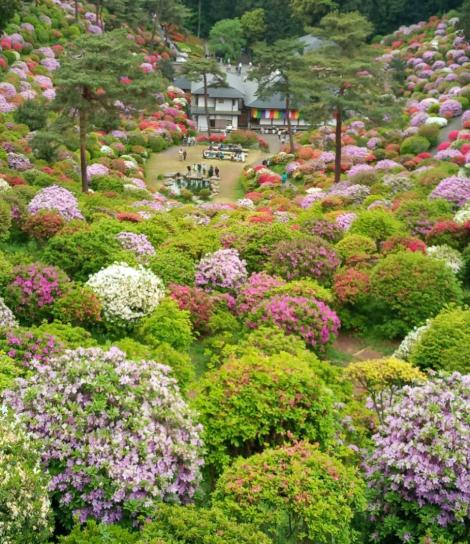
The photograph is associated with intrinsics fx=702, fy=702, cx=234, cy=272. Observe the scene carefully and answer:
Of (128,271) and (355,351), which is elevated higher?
(128,271)

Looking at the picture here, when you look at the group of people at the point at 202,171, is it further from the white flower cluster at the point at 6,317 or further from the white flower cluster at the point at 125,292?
the white flower cluster at the point at 6,317

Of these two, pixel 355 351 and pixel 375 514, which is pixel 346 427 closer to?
pixel 375 514

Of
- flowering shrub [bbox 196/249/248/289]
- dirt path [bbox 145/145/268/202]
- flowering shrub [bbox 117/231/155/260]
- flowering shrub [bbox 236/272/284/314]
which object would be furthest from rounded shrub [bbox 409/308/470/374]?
dirt path [bbox 145/145/268/202]

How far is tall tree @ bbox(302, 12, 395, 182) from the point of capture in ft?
110

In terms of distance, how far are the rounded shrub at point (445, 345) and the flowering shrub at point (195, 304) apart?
4608 millimetres

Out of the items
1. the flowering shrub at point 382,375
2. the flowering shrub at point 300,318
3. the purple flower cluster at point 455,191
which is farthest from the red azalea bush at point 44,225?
the purple flower cluster at point 455,191

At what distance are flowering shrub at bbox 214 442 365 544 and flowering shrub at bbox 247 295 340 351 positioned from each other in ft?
18.2

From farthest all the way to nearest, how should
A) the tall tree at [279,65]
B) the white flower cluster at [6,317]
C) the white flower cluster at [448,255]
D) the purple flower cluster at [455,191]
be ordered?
the tall tree at [279,65], the purple flower cluster at [455,191], the white flower cluster at [448,255], the white flower cluster at [6,317]

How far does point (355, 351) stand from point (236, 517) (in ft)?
28.5

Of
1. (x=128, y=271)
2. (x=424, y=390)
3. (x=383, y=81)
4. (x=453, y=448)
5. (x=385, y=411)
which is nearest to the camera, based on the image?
(x=453, y=448)

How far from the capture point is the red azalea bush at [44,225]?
19250mm

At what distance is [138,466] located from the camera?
337 inches

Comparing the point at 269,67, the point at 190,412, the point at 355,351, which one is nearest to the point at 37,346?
the point at 190,412

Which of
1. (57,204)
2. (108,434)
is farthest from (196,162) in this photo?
(108,434)
